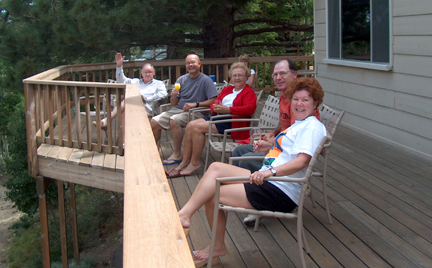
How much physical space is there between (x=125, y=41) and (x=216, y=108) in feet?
16.0

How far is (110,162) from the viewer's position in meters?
4.61

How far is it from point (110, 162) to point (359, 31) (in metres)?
3.33

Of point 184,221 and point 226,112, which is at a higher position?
Result: point 226,112

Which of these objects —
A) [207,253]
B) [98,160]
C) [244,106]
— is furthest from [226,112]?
[207,253]

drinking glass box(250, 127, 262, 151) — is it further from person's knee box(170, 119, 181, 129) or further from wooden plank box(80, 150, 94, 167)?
wooden plank box(80, 150, 94, 167)

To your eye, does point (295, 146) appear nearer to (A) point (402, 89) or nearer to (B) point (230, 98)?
(B) point (230, 98)

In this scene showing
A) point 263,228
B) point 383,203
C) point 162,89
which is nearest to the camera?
point 263,228

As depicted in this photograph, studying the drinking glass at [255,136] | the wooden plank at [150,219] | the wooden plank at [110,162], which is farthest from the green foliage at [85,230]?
the wooden plank at [150,219]

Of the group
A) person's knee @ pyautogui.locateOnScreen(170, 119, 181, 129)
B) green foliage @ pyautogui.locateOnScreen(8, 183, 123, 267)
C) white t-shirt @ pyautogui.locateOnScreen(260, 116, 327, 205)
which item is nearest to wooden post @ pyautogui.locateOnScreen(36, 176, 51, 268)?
person's knee @ pyautogui.locateOnScreen(170, 119, 181, 129)

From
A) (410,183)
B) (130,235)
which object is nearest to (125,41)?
(410,183)

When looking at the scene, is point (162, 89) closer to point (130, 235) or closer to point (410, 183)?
point (410, 183)

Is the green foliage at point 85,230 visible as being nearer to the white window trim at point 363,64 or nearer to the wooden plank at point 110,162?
the wooden plank at point 110,162

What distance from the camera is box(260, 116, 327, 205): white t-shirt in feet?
7.49

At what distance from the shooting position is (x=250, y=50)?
16047 mm
